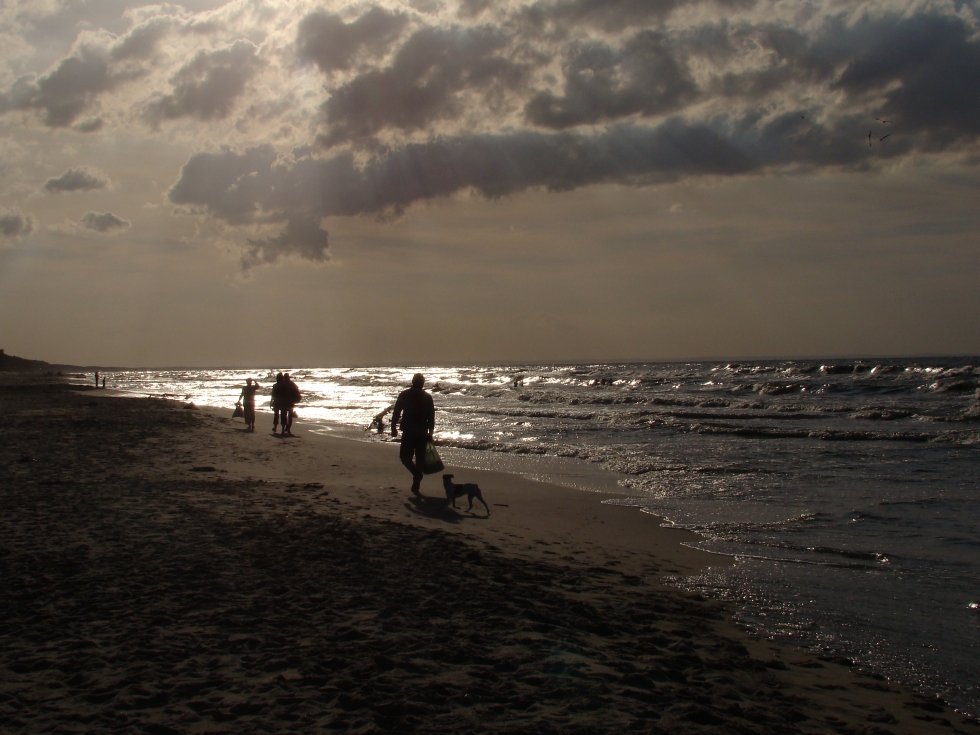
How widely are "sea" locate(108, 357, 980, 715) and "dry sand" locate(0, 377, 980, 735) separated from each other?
23.4 inches

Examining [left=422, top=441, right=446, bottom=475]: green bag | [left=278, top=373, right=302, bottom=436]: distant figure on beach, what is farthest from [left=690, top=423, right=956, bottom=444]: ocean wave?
[left=422, top=441, right=446, bottom=475]: green bag

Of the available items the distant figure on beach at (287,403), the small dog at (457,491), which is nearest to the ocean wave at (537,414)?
the distant figure on beach at (287,403)

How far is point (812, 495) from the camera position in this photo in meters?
11.0

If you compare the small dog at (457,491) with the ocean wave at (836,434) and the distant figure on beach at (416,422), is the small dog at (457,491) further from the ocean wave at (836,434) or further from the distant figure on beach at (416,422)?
the ocean wave at (836,434)

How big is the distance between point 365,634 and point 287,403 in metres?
15.6

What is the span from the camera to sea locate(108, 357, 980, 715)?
544cm

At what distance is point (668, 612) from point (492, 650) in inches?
70.8

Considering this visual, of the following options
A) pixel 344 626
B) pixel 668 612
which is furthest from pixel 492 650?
pixel 668 612

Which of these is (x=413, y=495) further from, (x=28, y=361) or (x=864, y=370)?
(x=28, y=361)

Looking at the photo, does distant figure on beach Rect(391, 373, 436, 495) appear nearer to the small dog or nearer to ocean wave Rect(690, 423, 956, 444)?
the small dog

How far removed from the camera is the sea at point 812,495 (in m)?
5.44

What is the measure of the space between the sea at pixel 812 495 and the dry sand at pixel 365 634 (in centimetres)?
59

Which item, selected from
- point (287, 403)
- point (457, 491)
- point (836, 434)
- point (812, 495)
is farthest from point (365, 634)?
point (836, 434)

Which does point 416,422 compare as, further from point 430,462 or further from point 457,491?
point 457,491
